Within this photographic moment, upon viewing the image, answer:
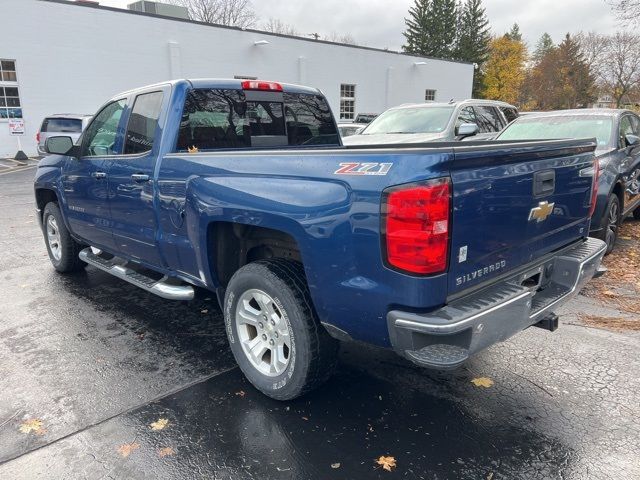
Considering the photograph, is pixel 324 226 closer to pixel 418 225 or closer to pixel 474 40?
pixel 418 225

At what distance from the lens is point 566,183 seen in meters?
3.14

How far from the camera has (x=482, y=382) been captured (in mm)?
3332

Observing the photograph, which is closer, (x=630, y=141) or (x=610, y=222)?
(x=610, y=222)

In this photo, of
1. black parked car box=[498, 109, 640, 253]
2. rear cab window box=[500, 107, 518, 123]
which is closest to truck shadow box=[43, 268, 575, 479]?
black parked car box=[498, 109, 640, 253]

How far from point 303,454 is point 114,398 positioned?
1393mm

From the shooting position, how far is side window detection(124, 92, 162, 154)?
154 inches

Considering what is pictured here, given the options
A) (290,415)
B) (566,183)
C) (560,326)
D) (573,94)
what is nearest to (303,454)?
(290,415)

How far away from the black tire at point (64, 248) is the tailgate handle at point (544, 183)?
16.3ft

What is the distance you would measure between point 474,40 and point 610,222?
54.7m

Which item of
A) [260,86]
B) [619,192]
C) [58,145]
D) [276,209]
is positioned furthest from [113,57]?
[276,209]

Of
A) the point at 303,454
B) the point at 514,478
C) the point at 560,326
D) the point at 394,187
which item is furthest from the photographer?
the point at 560,326

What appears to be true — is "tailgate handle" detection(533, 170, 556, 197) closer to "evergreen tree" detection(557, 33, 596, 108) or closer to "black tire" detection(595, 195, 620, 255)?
"black tire" detection(595, 195, 620, 255)

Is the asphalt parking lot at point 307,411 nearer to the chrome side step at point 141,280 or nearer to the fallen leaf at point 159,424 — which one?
the fallen leaf at point 159,424

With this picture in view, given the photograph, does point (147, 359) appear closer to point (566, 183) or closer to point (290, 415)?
point (290, 415)
